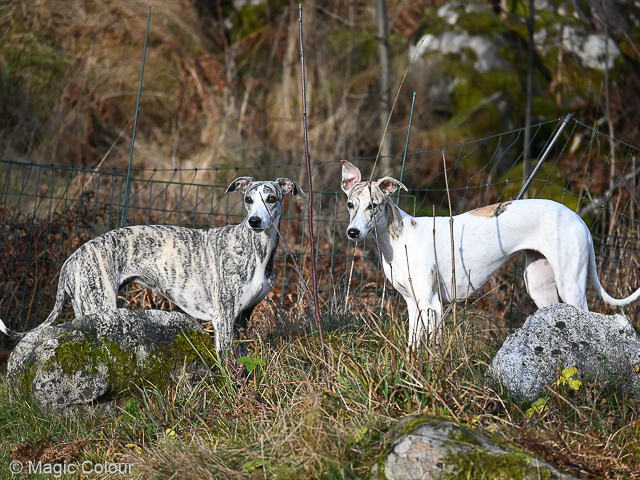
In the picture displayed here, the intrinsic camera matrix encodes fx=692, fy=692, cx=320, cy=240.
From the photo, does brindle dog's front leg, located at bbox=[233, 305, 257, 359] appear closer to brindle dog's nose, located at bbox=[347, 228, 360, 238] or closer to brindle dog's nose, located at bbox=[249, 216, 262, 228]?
brindle dog's nose, located at bbox=[249, 216, 262, 228]

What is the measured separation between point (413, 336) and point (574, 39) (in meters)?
9.47

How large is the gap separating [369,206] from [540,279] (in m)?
1.41

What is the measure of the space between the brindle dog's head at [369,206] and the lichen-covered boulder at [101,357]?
1198 millimetres

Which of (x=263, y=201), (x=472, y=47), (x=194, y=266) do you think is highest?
(x=472, y=47)

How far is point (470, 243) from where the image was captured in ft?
15.3

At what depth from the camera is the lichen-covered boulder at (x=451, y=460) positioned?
109 inches

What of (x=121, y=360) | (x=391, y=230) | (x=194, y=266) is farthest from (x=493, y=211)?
(x=121, y=360)

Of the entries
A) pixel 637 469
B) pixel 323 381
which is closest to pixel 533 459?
pixel 637 469

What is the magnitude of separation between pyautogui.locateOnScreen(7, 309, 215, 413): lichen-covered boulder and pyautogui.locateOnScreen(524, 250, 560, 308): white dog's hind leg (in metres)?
2.31

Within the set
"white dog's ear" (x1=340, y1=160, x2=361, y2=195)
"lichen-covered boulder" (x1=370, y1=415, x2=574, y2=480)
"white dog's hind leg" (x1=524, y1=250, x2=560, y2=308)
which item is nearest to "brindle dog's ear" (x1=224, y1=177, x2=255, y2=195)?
"white dog's ear" (x1=340, y1=160, x2=361, y2=195)

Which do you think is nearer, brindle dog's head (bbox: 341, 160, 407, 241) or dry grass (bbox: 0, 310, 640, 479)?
dry grass (bbox: 0, 310, 640, 479)

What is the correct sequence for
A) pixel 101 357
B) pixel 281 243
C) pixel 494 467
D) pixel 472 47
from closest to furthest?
pixel 494 467 → pixel 101 357 → pixel 281 243 → pixel 472 47

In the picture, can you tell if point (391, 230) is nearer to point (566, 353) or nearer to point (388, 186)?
point (388, 186)

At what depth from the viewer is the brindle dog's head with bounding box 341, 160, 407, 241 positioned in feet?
14.1
